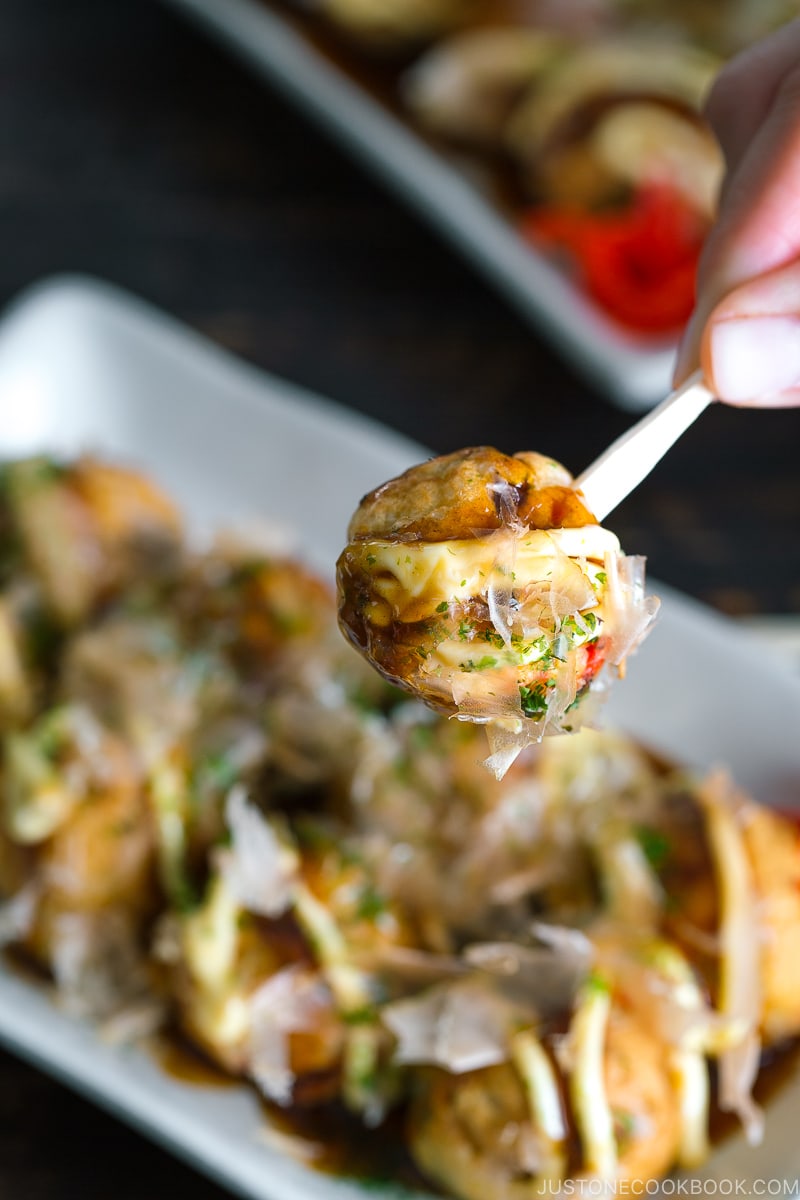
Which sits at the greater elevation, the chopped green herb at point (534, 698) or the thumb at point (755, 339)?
the thumb at point (755, 339)

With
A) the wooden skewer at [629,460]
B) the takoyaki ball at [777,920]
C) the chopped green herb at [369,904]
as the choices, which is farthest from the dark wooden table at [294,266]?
the wooden skewer at [629,460]

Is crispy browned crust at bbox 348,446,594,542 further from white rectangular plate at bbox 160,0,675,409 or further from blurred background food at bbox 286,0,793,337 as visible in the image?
blurred background food at bbox 286,0,793,337

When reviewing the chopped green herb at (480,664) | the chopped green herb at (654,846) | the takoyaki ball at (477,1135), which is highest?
the chopped green herb at (480,664)

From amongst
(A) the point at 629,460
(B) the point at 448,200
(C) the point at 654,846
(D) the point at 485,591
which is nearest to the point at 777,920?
(C) the point at 654,846

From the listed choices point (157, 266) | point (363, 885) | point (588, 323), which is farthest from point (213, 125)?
point (363, 885)

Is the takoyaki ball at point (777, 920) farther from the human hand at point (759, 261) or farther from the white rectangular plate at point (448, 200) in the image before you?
the white rectangular plate at point (448, 200)

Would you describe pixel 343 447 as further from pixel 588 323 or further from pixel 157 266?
pixel 157 266

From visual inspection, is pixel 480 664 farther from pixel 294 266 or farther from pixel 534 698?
pixel 294 266
